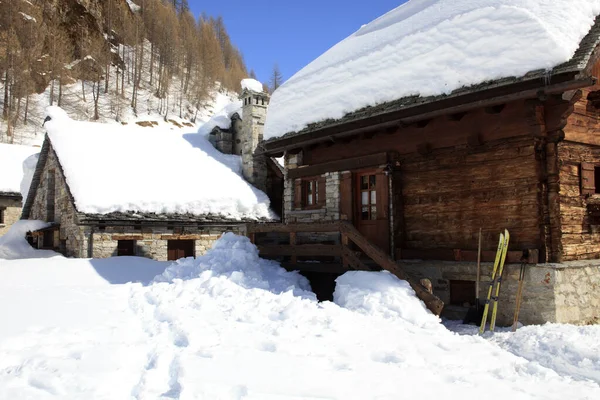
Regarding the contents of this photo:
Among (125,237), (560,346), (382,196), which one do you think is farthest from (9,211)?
(560,346)

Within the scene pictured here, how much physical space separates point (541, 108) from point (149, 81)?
44.2 m

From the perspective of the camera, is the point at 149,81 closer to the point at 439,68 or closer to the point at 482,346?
the point at 439,68

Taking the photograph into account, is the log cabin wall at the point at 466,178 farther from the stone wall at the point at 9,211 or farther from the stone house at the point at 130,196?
the stone wall at the point at 9,211

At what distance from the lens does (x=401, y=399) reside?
4566mm

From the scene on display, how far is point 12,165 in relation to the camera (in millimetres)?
25359

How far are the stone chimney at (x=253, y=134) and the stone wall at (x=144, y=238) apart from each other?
13.2ft

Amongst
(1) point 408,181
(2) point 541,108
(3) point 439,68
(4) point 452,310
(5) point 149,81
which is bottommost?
(4) point 452,310

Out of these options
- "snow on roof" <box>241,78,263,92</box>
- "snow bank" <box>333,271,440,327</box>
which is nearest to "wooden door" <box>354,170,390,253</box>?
"snow bank" <box>333,271,440,327</box>

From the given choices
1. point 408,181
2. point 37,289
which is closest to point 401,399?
point 408,181

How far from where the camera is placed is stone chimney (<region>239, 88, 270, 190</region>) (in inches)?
866

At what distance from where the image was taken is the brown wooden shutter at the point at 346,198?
37.0 feet

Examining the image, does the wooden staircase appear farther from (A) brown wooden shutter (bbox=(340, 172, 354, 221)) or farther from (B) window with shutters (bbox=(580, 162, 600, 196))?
(B) window with shutters (bbox=(580, 162, 600, 196))

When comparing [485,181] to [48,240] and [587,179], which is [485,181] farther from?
[48,240]

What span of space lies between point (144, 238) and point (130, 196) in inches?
60.7
